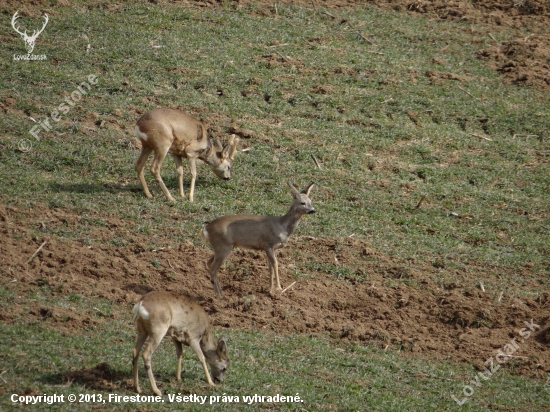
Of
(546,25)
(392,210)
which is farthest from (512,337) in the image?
(546,25)

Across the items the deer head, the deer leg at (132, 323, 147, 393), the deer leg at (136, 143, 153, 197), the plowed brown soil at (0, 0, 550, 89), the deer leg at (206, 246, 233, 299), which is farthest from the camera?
the plowed brown soil at (0, 0, 550, 89)

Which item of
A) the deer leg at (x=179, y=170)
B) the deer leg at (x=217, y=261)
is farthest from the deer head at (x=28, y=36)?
the deer leg at (x=217, y=261)

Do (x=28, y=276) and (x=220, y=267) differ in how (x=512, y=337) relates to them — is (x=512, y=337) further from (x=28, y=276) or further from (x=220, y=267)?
(x=28, y=276)

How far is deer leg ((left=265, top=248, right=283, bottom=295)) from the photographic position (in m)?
13.5

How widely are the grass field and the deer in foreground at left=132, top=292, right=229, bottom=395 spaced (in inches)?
11.9

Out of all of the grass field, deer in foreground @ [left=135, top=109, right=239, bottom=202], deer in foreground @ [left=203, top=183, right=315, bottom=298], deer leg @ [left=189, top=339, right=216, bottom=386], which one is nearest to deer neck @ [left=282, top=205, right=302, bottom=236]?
deer in foreground @ [left=203, top=183, right=315, bottom=298]

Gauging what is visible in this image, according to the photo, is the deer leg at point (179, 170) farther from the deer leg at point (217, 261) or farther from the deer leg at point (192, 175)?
the deer leg at point (217, 261)

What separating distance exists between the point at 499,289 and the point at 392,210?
10.6ft

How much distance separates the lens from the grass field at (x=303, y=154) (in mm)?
11391

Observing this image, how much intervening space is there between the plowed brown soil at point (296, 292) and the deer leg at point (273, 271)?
0.61ft

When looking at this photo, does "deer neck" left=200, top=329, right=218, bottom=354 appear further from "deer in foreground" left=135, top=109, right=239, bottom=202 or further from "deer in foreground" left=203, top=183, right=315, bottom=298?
"deer in foreground" left=135, top=109, right=239, bottom=202

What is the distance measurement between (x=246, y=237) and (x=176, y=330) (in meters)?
3.55

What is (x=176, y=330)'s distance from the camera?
10.4 m

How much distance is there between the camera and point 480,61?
2319 cm
